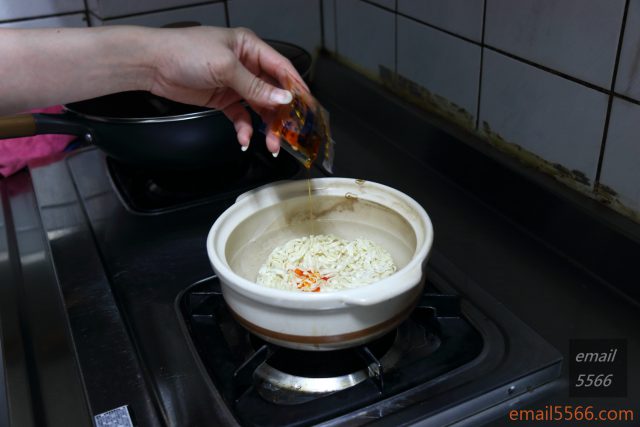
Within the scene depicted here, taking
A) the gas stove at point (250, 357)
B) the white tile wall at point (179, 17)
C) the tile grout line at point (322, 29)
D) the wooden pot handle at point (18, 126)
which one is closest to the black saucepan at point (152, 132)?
the wooden pot handle at point (18, 126)

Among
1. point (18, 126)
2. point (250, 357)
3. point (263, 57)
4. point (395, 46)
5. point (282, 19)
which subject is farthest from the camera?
point (282, 19)

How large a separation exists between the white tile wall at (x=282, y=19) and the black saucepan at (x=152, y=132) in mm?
289

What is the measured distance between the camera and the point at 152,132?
764mm

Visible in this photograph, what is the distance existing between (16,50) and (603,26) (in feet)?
1.90

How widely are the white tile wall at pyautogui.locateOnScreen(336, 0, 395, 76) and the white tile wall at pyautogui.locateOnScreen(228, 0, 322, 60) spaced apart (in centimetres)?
6

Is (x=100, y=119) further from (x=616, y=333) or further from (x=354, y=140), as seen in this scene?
(x=616, y=333)

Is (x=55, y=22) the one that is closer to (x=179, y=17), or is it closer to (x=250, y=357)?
(x=179, y=17)

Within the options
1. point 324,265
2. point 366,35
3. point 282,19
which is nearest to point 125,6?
point 282,19

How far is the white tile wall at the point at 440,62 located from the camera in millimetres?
825

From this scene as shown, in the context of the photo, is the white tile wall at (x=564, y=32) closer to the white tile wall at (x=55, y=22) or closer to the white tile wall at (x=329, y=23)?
the white tile wall at (x=329, y=23)

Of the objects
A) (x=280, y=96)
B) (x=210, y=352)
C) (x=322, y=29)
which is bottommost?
(x=210, y=352)

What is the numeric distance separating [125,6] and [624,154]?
758 millimetres

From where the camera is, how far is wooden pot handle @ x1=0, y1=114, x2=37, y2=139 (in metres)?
0.80

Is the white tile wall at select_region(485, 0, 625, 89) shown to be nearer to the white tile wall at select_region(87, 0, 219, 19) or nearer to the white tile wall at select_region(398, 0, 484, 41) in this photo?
the white tile wall at select_region(398, 0, 484, 41)
